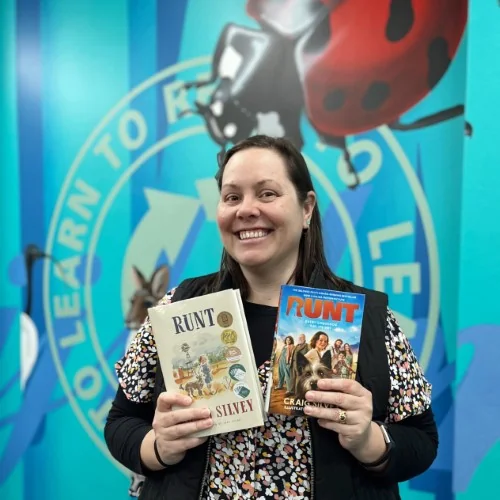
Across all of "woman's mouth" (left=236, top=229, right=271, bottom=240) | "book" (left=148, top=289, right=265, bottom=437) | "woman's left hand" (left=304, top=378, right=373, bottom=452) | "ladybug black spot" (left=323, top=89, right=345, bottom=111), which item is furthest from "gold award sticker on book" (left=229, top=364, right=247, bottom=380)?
"ladybug black spot" (left=323, top=89, right=345, bottom=111)

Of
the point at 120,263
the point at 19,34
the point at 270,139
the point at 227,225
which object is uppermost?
the point at 19,34

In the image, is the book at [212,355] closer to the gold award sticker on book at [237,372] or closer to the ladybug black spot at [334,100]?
the gold award sticker on book at [237,372]

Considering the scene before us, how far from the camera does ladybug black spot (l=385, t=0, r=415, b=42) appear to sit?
60.7 inches

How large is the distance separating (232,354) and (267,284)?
0.60 ft

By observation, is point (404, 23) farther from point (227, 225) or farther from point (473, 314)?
point (227, 225)

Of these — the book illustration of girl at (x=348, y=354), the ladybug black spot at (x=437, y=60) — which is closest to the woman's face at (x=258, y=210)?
the book illustration of girl at (x=348, y=354)

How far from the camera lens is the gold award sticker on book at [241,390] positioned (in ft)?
2.55

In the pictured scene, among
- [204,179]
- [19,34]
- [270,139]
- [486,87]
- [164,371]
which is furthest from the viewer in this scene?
[19,34]

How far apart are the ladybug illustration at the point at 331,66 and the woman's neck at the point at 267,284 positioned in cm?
81

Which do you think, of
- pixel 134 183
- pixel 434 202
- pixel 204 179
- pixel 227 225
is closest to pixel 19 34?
pixel 134 183

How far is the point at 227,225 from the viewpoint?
0.87 metres

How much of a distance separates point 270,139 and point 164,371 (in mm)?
474

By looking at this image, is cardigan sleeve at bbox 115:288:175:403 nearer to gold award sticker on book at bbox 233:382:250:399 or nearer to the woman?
the woman

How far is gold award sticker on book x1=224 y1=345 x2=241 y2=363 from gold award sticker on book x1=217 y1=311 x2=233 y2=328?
1.5 inches
